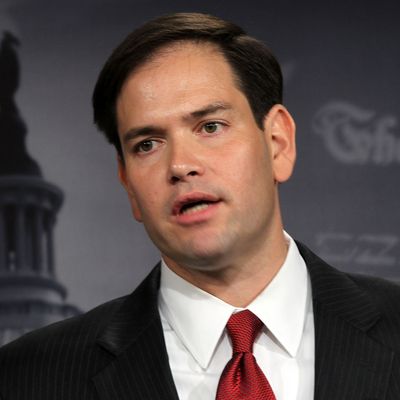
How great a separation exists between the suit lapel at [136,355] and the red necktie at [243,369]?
0.11m

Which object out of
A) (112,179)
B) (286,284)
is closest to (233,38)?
(286,284)

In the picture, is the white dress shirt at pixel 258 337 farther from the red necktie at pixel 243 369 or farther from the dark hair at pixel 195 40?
the dark hair at pixel 195 40

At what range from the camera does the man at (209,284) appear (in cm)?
212

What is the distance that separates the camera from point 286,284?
224cm

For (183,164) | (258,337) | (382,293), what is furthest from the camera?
(382,293)

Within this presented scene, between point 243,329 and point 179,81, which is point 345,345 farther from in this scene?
point 179,81

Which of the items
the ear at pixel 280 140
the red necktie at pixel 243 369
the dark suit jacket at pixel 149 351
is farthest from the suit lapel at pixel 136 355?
the ear at pixel 280 140

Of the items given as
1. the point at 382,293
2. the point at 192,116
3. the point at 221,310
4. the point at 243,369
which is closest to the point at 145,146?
the point at 192,116

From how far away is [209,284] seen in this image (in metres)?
2.24

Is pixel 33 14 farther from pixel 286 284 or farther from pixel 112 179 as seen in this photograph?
pixel 286 284

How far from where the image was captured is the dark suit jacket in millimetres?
2117

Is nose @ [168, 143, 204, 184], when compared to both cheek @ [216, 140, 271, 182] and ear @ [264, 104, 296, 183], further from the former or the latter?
ear @ [264, 104, 296, 183]

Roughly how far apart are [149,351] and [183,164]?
1.26 feet

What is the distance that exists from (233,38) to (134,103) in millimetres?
263
